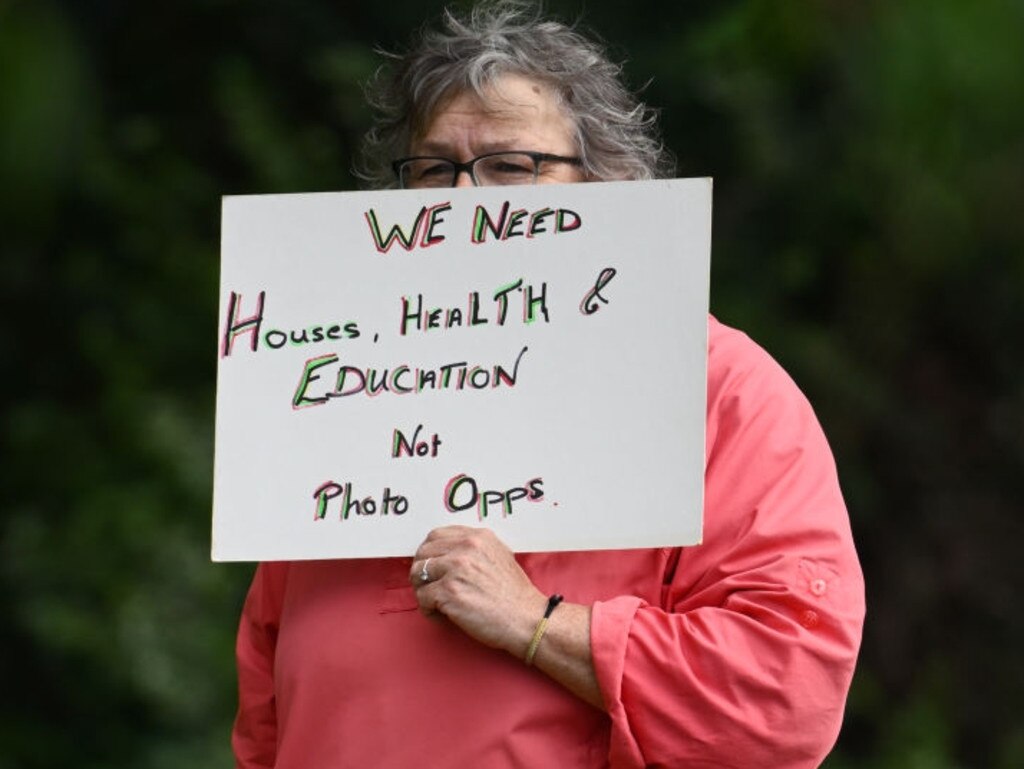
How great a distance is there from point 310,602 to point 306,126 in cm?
299

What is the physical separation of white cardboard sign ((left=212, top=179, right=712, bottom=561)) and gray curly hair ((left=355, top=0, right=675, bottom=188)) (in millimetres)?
239

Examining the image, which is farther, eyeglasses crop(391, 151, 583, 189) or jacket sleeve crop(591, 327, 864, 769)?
eyeglasses crop(391, 151, 583, 189)

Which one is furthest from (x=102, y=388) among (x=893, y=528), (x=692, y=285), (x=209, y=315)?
(x=692, y=285)

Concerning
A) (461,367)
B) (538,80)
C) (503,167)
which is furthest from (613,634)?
(538,80)

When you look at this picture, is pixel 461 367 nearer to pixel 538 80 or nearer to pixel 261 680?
pixel 538 80

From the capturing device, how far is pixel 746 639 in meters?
1.74

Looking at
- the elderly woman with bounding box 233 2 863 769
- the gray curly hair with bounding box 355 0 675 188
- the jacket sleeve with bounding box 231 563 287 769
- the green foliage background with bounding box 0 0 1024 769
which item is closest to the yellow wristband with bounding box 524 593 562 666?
the elderly woman with bounding box 233 2 863 769

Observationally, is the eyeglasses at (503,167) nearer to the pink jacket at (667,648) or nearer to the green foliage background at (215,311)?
the pink jacket at (667,648)

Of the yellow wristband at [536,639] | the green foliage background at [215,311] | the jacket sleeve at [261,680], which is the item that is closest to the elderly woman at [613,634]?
the yellow wristband at [536,639]

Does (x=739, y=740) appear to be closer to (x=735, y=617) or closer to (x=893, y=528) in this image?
(x=735, y=617)

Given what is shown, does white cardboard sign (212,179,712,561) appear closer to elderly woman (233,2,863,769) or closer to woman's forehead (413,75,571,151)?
elderly woman (233,2,863,769)

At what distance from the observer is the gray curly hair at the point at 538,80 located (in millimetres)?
2098

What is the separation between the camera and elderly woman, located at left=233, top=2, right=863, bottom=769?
175 centimetres

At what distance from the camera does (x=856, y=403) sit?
15.8 ft
